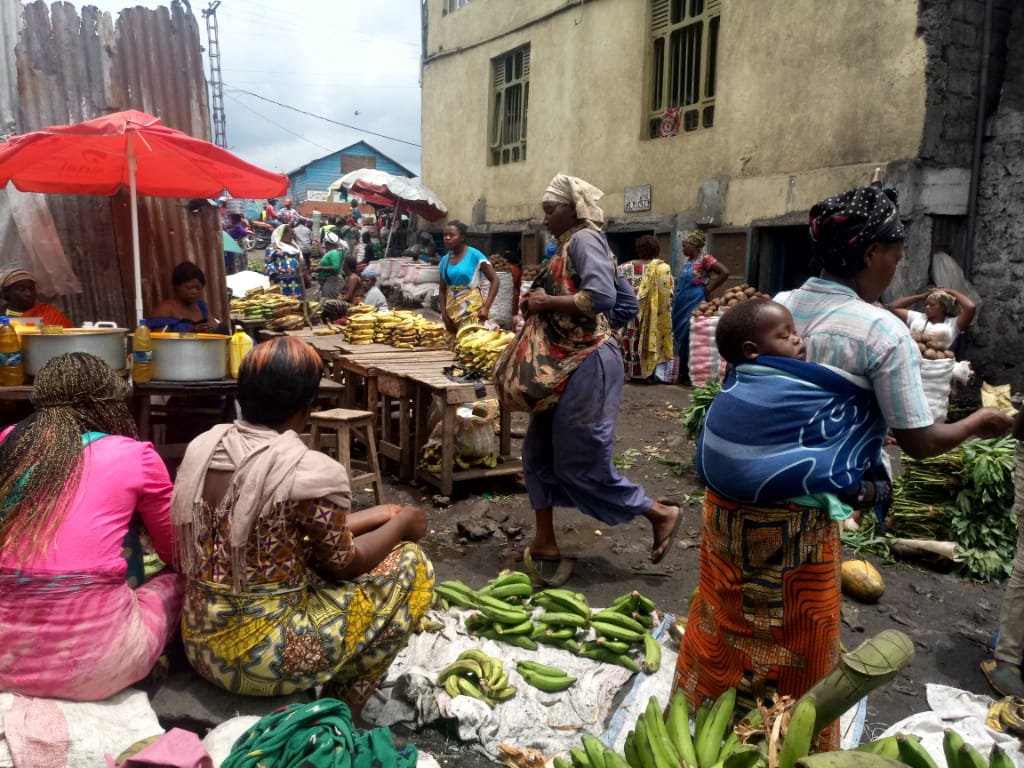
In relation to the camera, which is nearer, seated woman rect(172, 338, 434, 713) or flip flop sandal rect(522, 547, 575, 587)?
seated woman rect(172, 338, 434, 713)

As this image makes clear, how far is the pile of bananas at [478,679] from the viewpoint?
3.02m

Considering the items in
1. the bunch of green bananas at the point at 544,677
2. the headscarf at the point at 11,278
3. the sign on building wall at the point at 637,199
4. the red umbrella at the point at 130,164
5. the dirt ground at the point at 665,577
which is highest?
the sign on building wall at the point at 637,199

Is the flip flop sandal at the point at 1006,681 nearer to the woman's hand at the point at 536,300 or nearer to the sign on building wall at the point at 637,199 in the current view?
the woman's hand at the point at 536,300

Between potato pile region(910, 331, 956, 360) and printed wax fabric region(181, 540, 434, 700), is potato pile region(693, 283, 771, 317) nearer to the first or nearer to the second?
potato pile region(910, 331, 956, 360)

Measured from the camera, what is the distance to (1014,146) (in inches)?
315

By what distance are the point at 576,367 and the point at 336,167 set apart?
137 ft

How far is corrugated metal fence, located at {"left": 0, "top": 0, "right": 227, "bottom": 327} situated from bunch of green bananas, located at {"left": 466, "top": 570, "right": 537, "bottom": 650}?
14.4ft

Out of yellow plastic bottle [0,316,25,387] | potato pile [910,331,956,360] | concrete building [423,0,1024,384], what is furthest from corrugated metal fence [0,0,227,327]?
concrete building [423,0,1024,384]

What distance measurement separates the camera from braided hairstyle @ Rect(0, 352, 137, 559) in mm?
2264

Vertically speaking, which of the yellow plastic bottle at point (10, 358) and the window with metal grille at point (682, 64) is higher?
the window with metal grille at point (682, 64)

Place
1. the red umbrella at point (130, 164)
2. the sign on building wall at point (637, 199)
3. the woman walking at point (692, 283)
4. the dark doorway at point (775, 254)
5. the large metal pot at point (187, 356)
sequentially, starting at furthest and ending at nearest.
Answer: the sign on building wall at point (637, 199)
the woman walking at point (692, 283)
the dark doorway at point (775, 254)
the red umbrella at point (130, 164)
the large metal pot at point (187, 356)

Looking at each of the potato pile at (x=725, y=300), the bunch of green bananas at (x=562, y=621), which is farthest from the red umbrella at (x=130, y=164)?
the potato pile at (x=725, y=300)

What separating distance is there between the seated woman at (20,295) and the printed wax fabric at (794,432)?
4.70 m

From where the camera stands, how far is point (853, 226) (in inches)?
86.8
